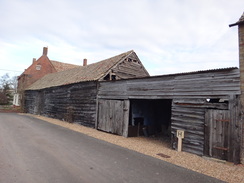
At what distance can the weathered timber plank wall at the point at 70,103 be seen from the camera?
645 inches

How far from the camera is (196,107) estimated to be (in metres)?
8.70

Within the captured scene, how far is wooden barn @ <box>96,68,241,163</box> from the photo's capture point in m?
7.54

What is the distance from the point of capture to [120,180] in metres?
5.19

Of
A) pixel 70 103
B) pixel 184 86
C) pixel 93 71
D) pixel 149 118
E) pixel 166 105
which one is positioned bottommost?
pixel 149 118

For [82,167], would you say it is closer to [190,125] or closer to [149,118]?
[190,125]

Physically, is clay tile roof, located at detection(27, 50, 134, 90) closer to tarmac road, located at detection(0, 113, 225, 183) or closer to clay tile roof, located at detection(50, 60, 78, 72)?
tarmac road, located at detection(0, 113, 225, 183)

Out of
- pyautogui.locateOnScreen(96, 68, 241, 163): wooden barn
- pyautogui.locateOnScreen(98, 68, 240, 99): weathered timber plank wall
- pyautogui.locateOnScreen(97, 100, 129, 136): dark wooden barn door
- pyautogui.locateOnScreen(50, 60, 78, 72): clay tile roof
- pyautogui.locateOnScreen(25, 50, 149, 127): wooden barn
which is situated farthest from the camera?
pyautogui.locateOnScreen(50, 60, 78, 72): clay tile roof

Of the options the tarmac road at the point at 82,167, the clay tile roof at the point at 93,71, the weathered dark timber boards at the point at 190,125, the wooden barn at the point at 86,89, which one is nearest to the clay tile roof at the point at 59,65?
the wooden barn at the point at 86,89

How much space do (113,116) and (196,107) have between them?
6538 mm

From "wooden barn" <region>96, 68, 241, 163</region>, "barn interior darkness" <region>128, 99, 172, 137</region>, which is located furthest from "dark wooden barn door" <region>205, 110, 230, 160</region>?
"barn interior darkness" <region>128, 99, 172, 137</region>

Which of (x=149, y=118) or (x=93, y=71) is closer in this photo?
(x=149, y=118)

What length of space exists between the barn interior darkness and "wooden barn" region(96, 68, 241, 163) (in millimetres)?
108

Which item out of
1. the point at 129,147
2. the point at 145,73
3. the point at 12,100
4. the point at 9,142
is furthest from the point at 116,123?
the point at 12,100

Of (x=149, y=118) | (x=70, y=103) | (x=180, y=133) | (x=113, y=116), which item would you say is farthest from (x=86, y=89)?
(x=180, y=133)
